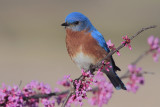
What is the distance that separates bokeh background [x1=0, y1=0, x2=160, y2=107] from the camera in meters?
13.8

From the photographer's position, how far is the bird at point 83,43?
510cm

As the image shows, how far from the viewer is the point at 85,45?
5070mm

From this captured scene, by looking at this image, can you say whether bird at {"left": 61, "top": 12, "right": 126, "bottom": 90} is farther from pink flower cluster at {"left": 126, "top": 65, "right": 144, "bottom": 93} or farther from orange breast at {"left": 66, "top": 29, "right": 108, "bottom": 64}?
pink flower cluster at {"left": 126, "top": 65, "right": 144, "bottom": 93}

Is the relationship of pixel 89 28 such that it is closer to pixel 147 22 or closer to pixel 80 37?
pixel 80 37

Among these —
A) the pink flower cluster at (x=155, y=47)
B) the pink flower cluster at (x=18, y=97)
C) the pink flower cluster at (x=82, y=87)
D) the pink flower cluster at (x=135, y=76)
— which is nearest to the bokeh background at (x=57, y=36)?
the pink flower cluster at (x=135, y=76)

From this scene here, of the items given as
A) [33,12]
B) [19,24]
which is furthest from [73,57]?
[33,12]

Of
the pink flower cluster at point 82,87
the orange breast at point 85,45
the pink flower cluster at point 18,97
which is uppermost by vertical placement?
the orange breast at point 85,45

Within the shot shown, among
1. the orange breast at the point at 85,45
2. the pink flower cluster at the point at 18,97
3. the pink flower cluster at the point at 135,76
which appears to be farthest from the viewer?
the pink flower cluster at the point at 135,76

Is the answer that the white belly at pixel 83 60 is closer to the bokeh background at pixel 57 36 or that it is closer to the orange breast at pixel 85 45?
the orange breast at pixel 85 45

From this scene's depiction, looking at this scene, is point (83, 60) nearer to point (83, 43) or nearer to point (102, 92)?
point (83, 43)

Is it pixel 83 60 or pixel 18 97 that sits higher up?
pixel 83 60

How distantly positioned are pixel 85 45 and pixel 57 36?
1362 centimetres

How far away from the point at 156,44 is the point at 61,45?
12248 millimetres

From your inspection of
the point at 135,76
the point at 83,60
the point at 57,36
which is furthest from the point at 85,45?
the point at 57,36
